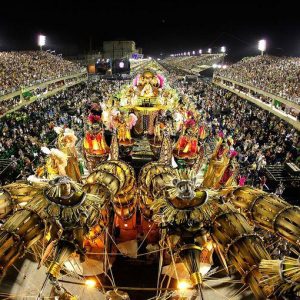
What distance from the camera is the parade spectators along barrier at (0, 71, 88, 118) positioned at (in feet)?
68.1

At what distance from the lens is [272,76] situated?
1127 inches

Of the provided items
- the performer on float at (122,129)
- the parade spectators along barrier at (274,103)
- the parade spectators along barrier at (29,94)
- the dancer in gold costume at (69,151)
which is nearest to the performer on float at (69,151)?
the dancer in gold costume at (69,151)

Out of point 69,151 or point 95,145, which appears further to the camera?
point 95,145

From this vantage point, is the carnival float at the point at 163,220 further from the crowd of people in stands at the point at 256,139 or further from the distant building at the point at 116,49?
the distant building at the point at 116,49

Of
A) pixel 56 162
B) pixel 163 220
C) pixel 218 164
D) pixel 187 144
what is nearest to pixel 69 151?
pixel 56 162

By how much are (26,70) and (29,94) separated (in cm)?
715

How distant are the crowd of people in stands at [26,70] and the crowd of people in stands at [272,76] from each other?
20.3 metres

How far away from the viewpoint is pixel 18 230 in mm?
3535

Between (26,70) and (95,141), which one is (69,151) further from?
(26,70)

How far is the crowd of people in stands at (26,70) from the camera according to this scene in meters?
24.1

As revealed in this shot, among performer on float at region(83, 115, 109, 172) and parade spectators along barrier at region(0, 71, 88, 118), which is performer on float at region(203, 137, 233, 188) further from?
parade spectators along barrier at region(0, 71, 88, 118)

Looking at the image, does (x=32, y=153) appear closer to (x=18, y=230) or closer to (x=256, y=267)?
(x=18, y=230)

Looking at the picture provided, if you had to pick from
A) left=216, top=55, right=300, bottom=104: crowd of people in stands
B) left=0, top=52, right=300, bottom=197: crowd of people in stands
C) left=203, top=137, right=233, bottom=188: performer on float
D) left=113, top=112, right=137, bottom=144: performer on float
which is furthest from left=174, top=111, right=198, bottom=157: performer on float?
left=216, top=55, right=300, bottom=104: crowd of people in stands

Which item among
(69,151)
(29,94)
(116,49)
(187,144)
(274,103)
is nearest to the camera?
(69,151)
